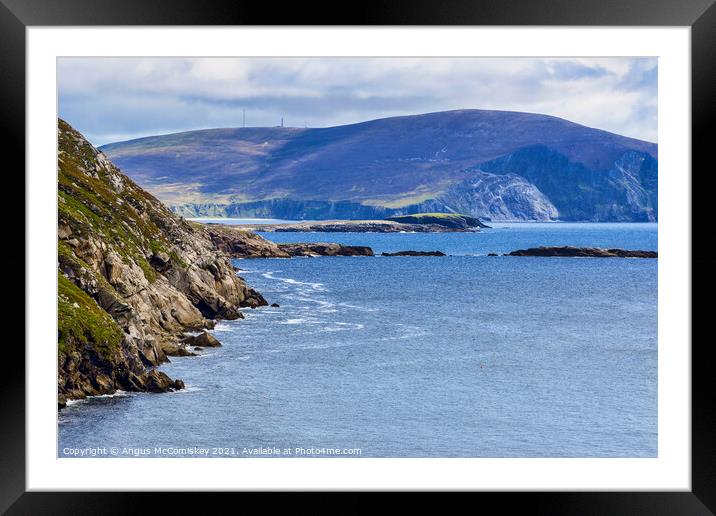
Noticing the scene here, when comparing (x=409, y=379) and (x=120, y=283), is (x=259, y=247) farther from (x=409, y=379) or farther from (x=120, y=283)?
(x=120, y=283)

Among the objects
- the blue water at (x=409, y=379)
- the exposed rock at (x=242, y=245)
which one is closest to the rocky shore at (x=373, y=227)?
the exposed rock at (x=242, y=245)

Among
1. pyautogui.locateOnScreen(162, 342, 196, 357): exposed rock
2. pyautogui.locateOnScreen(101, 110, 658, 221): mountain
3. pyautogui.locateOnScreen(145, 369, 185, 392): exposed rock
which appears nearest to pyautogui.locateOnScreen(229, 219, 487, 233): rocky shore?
pyautogui.locateOnScreen(101, 110, 658, 221): mountain

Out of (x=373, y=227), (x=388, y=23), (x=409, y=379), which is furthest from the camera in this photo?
(x=373, y=227)

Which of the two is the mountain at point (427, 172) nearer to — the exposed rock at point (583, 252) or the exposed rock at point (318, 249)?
the exposed rock at point (583, 252)

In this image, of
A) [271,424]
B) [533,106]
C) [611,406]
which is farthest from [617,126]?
[271,424]

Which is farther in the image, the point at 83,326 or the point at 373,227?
the point at 373,227

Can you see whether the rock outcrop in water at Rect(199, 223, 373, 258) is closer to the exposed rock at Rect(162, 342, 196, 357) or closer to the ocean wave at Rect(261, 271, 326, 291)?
the ocean wave at Rect(261, 271, 326, 291)

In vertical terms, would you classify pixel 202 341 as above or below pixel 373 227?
below

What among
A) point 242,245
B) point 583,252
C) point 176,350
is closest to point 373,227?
point 583,252
